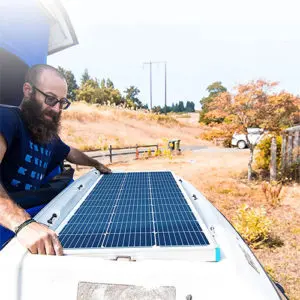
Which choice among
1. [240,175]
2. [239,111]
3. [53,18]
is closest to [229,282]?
[53,18]

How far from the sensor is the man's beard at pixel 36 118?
8.98 ft

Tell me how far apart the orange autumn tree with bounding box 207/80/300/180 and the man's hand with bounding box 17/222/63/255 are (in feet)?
30.8

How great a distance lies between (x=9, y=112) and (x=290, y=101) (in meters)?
9.77

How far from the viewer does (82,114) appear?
4159cm

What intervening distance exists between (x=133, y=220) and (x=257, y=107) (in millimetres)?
9207

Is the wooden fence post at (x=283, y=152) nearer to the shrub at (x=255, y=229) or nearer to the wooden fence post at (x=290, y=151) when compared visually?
the wooden fence post at (x=290, y=151)

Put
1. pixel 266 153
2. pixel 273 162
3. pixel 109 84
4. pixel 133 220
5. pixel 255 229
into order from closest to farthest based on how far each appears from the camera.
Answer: pixel 133 220, pixel 255 229, pixel 273 162, pixel 266 153, pixel 109 84

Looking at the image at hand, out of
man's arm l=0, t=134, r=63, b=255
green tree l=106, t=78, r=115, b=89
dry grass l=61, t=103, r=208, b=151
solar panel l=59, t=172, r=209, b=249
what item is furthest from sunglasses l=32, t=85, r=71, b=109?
green tree l=106, t=78, r=115, b=89

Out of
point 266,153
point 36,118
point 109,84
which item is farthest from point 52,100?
point 109,84

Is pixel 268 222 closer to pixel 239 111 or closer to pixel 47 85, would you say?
pixel 47 85

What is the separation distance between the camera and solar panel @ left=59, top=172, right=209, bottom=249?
174 centimetres

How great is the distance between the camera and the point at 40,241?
65.9 inches

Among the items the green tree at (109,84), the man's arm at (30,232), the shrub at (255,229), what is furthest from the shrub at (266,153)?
the green tree at (109,84)

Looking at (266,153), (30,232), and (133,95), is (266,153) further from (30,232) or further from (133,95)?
(133,95)
